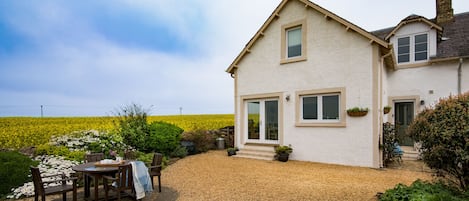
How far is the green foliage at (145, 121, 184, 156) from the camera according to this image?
36.3 feet

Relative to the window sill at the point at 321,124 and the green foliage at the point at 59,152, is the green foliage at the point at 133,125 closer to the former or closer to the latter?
the green foliage at the point at 59,152

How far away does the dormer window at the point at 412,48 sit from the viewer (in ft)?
37.7

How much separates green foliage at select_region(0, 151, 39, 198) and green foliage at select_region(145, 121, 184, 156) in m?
4.30

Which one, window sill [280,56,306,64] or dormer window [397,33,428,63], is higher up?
dormer window [397,33,428,63]

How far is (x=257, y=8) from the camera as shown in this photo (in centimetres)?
1413

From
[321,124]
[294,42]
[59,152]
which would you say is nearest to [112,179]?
[59,152]

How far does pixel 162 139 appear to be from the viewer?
11109mm

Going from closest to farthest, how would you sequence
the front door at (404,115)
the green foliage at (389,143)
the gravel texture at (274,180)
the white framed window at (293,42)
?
the gravel texture at (274,180) → the green foliage at (389,143) → the white framed window at (293,42) → the front door at (404,115)

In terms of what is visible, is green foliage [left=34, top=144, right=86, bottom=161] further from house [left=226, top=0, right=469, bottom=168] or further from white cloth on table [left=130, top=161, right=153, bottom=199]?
house [left=226, top=0, right=469, bottom=168]

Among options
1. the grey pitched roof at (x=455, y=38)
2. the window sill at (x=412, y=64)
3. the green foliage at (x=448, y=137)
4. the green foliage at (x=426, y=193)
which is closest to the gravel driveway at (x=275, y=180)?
the green foliage at (x=426, y=193)

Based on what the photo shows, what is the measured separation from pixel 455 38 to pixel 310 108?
7.52 m

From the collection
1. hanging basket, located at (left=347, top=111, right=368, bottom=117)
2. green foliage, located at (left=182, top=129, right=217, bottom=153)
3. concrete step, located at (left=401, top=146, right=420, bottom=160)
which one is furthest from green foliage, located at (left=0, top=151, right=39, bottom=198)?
concrete step, located at (left=401, top=146, right=420, bottom=160)

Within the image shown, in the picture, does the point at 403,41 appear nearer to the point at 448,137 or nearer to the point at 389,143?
the point at 389,143

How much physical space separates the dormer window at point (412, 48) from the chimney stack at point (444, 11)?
9.08 ft
